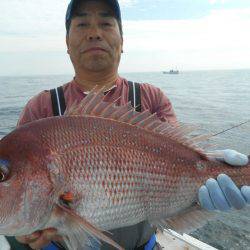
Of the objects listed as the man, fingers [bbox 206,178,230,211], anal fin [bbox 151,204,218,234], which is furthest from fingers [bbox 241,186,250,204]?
the man

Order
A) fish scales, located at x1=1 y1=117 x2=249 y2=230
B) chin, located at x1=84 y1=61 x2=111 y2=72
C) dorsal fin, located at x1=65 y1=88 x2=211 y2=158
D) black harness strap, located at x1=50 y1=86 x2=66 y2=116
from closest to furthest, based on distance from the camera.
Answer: fish scales, located at x1=1 y1=117 x2=249 y2=230 < dorsal fin, located at x1=65 y1=88 x2=211 y2=158 < black harness strap, located at x1=50 y1=86 x2=66 y2=116 < chin, located at x1=84 y1=61 x2=111 y2=72

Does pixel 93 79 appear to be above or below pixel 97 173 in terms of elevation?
above

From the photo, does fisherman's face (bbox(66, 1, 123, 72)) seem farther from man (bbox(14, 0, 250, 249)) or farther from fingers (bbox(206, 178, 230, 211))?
fingers (bbox(206, 178, 230, 211))

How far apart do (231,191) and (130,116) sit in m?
0.98

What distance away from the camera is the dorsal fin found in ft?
8.32

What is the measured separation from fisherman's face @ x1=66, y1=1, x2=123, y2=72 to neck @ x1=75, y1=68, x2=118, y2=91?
0.08m

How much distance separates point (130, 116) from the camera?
2623mm

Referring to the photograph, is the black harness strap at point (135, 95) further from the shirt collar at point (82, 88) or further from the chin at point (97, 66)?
the chin at point (97, 66)

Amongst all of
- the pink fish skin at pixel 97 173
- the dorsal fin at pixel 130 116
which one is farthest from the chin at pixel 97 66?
the pink fish skin at pixel 97 173

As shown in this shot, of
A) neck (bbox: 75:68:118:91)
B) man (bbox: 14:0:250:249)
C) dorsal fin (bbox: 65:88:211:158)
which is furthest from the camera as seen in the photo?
neck (bbox: 75:68:118:91)

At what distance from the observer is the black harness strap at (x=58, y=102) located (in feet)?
10.6

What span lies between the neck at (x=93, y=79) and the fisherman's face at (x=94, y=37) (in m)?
0.08

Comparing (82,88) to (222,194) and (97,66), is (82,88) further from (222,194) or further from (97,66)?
(222,194)

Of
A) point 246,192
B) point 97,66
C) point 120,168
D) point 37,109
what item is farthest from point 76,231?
point 97,66
